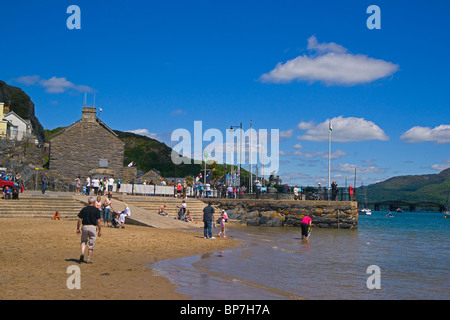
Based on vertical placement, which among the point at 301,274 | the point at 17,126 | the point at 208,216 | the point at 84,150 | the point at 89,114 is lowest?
the point at 301,274

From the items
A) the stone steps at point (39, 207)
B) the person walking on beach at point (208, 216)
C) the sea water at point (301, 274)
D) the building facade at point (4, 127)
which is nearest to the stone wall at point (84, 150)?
the building facade at point (4, 127)

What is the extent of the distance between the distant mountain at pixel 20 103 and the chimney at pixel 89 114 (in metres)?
38.6

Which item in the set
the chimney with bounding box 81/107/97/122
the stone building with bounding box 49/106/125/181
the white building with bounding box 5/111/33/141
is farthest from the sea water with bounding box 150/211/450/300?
the white building with bounding box 5/111/33/141

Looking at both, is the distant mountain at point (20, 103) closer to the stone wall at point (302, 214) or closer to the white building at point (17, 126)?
the white building at point (17, 126)

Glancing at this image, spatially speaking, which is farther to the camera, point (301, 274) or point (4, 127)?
point (4, 127)

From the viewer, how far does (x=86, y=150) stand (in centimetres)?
5041

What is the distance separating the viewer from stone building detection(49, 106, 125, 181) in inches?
1951

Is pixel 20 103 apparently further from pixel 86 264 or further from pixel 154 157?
pixel 154 157

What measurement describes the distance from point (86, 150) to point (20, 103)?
46.3 m

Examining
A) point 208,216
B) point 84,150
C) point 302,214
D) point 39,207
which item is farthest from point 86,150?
point 208,216

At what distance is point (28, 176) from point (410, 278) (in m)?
40.4

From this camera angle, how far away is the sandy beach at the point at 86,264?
8.87m

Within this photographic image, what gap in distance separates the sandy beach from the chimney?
30.4 m
